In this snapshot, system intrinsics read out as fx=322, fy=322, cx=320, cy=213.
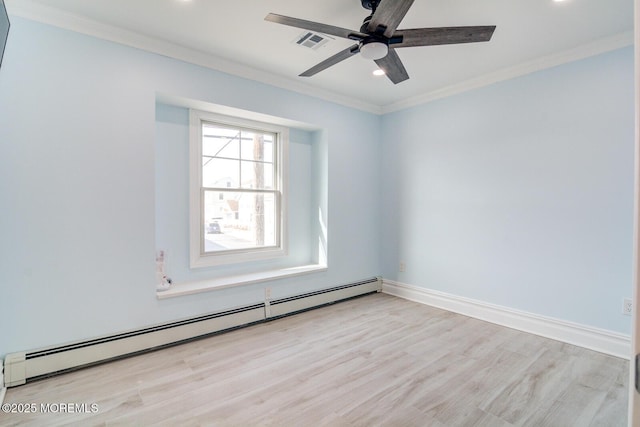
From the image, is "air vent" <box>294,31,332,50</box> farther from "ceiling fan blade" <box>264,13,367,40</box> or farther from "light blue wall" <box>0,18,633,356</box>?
"light blue wall" <box>0,18,633,356</box>

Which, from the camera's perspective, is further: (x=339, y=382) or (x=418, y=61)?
(x=418, y=61)

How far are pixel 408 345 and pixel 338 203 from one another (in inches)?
76.6

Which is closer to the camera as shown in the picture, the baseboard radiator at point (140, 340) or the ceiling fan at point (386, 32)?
the ceiling fan at point (386, 32)

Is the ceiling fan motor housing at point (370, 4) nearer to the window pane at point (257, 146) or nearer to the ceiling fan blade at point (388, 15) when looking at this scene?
the ceiling fan blade at point (388, 15)

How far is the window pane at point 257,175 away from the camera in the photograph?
380 cm

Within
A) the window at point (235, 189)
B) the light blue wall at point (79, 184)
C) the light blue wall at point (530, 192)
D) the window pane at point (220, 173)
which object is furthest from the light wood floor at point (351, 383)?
the window pane at point (220, 173)

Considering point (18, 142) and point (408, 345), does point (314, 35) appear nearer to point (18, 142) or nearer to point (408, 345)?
point (18, 142)

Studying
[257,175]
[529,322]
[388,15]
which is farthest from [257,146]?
[529,322]

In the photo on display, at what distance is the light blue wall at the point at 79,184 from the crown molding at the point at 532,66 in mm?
2511

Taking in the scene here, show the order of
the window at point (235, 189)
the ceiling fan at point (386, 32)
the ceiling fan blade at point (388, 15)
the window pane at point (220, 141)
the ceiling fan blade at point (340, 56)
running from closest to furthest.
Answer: the ceiling fan blade at point (388, 15) < the ceiling fan at point (386, 32) < the ceiling fan blade at point (340, 56) < the window at point (235, 189) < the window pane at point (220, 141)

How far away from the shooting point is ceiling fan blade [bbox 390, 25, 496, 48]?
192 centimetres

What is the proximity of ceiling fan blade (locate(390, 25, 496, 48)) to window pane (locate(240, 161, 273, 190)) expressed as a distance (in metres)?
2.25

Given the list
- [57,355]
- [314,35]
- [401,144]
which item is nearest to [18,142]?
[57,355]

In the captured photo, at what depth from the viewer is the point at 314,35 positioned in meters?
2.66
